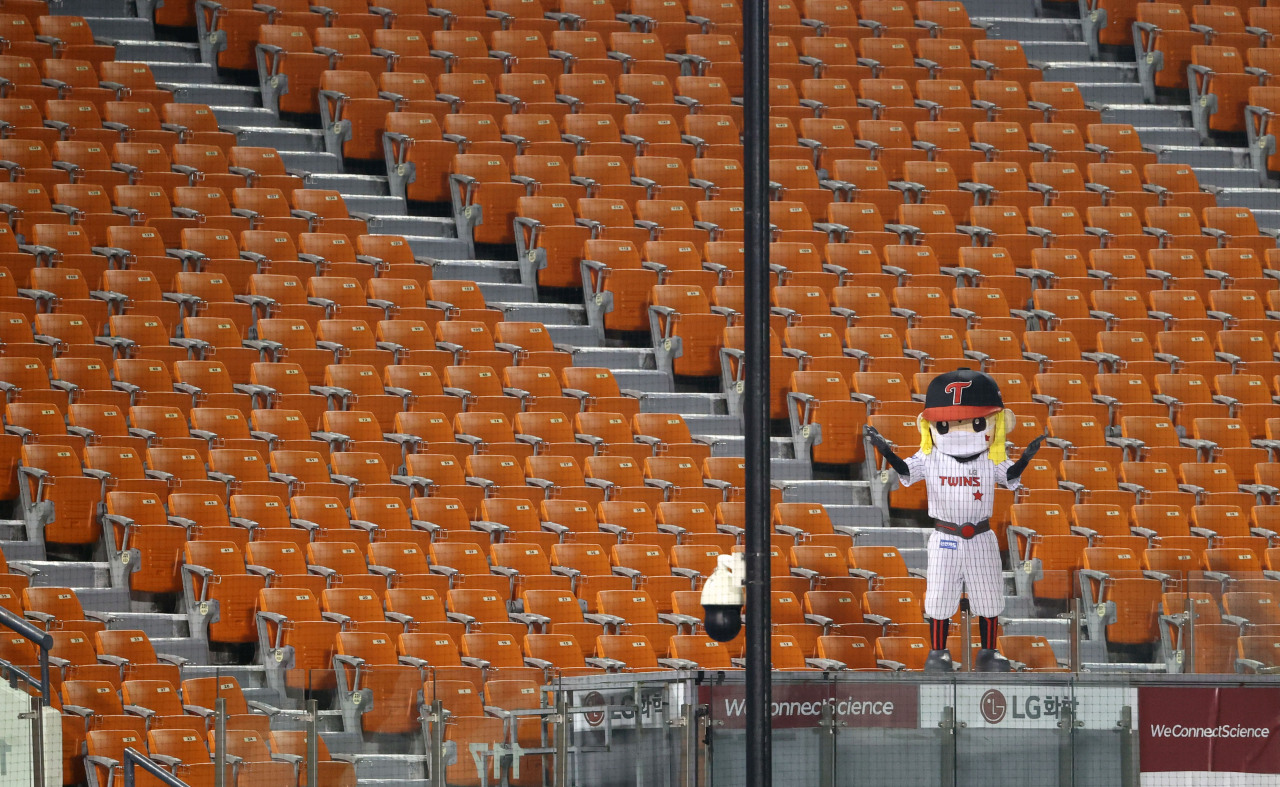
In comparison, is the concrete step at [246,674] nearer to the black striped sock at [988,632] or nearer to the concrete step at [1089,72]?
the black striped sock at [988,632]

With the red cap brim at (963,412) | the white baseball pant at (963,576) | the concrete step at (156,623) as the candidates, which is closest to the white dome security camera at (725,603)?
the white baseball pant at (963,576)

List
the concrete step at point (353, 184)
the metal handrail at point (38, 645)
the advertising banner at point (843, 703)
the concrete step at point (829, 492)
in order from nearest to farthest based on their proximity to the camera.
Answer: the metal handrail at point (38, 645), the advertising banner at point (843, 703), the concrete step at point (829, 492), the concrete step at point (353, 184)

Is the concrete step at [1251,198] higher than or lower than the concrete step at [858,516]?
higher

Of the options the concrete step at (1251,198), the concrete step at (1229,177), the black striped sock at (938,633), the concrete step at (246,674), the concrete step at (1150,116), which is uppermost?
the concrete step at (1150,116)

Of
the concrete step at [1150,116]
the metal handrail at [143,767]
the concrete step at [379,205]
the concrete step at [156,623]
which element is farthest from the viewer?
the concrete step at [1150,116]

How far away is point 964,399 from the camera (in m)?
9.02

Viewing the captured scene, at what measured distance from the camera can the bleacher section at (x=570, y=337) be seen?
906cm

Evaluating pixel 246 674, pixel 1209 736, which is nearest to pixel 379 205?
pixel 246 674

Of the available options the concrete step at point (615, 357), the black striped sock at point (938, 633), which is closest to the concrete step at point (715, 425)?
the concrete step at point (615, 357)

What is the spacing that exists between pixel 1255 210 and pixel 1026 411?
3.57 metres

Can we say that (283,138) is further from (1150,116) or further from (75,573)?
(1150,116)

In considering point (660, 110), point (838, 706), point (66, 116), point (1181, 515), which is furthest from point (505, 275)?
point (838, 706)

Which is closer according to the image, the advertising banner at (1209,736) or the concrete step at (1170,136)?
the advertising banner at (1209,736)

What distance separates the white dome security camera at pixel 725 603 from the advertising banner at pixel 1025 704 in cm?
175
